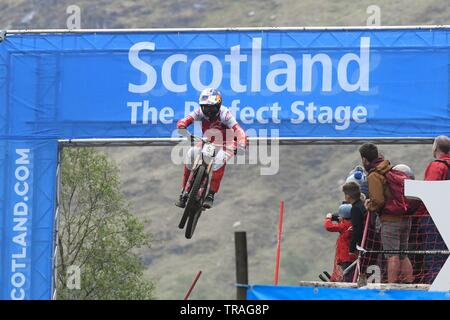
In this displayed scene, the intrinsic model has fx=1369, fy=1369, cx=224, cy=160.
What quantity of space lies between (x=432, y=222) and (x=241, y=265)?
448cm

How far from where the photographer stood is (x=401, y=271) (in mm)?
13547

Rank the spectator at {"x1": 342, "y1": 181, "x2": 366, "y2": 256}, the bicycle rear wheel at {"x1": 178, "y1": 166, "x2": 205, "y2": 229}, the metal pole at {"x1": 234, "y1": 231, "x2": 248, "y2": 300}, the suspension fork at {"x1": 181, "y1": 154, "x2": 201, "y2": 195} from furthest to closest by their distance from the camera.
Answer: the suspension fork at {"x1": 181, "y1": 154, "x2": 201, "y2": 195} → the bicycle rear wheel at {"x1": 178, "y1": 166, "x2": 205, "y2": 229} → the spectator at {"x1": 342, "y1": 181, "x2": 366, "y2": 256} → the metal pole at {"x1": 234, "y1": 231, "x2": 248, "y2": 300}

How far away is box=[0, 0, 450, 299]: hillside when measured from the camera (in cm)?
11075

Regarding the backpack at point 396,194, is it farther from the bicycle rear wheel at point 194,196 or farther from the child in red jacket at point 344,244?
the bicycle rear wheel at point 194,196

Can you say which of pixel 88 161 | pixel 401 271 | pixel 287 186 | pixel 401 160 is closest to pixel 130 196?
pixel 287 186

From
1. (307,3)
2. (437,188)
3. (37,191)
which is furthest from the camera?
(307,3)

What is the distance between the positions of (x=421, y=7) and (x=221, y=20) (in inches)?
911

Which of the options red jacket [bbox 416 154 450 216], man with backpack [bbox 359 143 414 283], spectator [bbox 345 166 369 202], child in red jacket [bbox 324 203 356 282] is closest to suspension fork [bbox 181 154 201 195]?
spectator [bbox 345 166 369 202]

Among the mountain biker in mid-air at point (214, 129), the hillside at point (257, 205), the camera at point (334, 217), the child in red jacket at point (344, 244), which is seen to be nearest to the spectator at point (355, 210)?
→ the child in red jacket at point (344, 244)

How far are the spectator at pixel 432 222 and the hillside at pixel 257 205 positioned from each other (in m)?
87.2

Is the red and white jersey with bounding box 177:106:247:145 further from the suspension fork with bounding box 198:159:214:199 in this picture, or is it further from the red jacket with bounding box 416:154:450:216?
the red jacket with bounding box 416:154:450:216

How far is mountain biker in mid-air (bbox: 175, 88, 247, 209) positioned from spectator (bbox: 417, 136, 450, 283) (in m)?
3.38

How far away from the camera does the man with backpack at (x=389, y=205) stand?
44.1 ft

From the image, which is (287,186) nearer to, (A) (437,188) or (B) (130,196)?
(B) (130,196)
